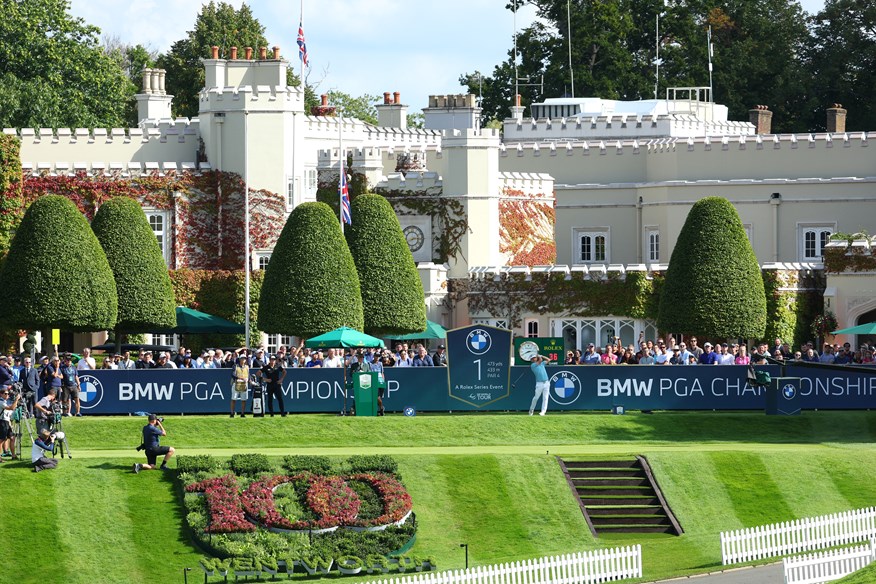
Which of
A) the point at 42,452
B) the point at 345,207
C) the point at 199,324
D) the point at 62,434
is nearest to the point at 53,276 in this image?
the point at 199,324

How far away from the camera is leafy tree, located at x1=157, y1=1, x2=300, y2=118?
9738cm

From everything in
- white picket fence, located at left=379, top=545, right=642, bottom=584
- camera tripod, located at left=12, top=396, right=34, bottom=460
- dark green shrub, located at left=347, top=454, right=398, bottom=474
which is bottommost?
white picket fence, located at left=379, top=545, right=642, bottom=584

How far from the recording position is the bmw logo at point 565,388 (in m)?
52.7

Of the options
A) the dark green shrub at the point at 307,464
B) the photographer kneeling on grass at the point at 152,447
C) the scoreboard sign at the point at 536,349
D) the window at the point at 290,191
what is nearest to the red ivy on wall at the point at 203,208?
the window at the point at 290,191

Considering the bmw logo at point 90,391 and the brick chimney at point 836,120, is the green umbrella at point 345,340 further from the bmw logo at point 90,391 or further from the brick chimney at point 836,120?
the brick chimney at point 836,120

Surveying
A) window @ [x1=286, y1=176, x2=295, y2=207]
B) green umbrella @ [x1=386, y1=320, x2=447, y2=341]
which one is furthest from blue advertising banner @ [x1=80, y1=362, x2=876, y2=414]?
window @ [x1=286, y1=176, x2=295, y2=207]

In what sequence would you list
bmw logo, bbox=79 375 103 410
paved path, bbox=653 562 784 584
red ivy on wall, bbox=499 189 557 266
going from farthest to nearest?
red ivy on wall, bbox=499 189 557 266, bmw logo, bbox=79 375 103 410, paved path, bbox=653 562 784 584

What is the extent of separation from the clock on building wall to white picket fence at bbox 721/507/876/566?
30.6 m

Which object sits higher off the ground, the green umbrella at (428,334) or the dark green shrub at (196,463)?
the green umbrella at (428,334)

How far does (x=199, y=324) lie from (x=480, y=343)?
15090 millimetres

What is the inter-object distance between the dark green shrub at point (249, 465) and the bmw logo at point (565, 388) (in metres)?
9.86

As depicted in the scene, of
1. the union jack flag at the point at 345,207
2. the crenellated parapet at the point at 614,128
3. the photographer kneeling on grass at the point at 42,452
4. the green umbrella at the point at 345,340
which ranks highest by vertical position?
the crenellated parapet at the point at 614,128

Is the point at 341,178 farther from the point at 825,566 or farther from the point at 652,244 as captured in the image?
the point at 825,566

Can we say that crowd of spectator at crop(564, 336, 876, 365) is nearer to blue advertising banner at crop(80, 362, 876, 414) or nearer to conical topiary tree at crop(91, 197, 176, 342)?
blue advertising banner at crop(80, 362, 876, 414)
